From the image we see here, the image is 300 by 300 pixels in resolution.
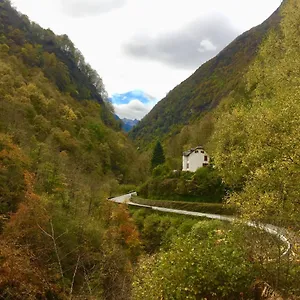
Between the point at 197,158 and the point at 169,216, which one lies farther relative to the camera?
the point at 197,158

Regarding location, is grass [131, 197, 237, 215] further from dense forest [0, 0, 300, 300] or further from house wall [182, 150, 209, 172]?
house wall [182, 150, 209, 172]

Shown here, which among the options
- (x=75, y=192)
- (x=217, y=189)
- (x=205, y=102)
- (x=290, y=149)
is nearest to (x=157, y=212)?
(x=217, y=189)

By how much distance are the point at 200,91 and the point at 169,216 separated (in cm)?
11414

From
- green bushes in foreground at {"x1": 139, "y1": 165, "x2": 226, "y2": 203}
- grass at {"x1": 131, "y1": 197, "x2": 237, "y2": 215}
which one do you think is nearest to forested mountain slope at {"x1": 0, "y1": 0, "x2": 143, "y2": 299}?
grass at {"x1": 131, "y1": 197, "x2": 237, "y2": 215}

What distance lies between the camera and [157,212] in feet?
116

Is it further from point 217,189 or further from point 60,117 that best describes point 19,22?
point 217,189

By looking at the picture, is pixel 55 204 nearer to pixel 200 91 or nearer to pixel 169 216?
pixel 169 216

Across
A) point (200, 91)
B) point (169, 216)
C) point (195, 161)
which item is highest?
point (200, 91)

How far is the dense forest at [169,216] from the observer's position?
8164 mm

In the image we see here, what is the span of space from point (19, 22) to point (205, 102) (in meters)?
70.7

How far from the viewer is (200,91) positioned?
141375 mm

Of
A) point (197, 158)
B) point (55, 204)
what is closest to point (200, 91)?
point (197, 158)

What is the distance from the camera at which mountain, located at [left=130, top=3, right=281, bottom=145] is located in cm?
12888

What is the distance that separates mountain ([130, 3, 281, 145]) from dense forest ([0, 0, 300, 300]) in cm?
7679
